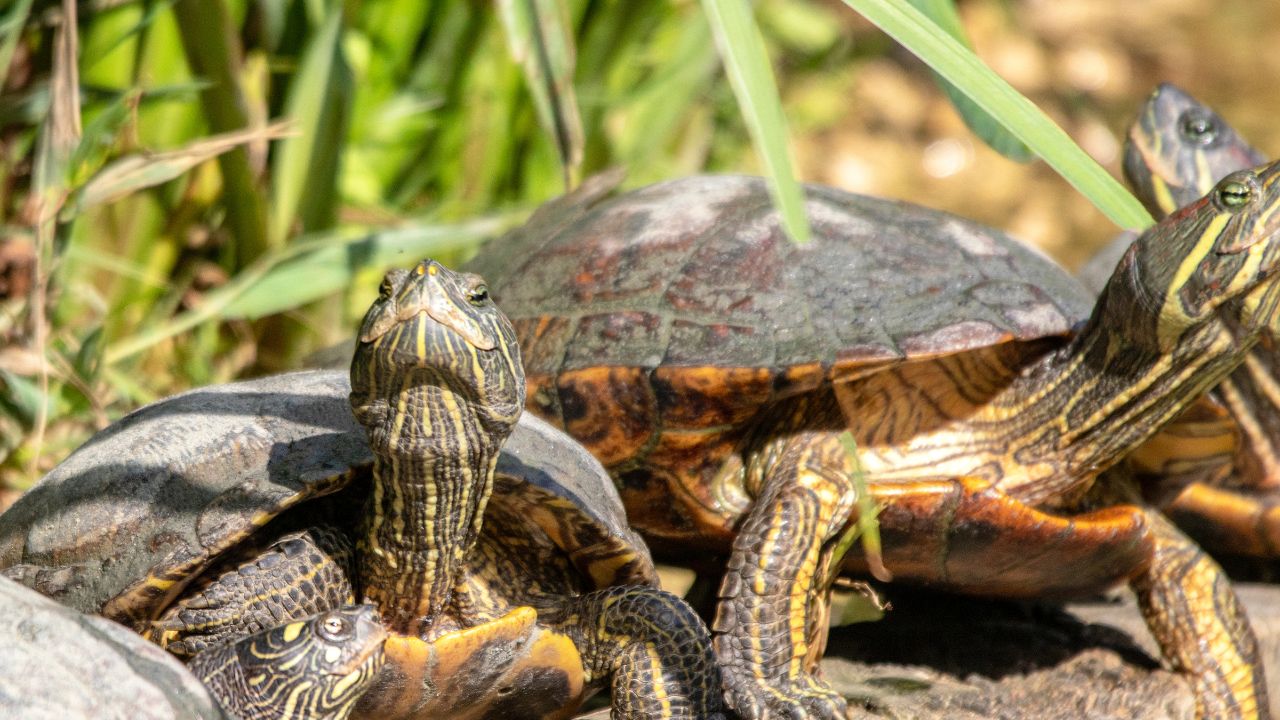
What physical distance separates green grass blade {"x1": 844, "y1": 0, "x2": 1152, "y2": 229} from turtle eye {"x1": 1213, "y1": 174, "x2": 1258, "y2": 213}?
1053mm

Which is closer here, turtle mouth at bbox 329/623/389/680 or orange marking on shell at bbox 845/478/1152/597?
turtle mouth at bbox 329/623/389/680

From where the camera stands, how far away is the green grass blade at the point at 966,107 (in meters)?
1.66

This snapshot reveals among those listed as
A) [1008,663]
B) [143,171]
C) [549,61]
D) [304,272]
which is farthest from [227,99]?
[1008,663]

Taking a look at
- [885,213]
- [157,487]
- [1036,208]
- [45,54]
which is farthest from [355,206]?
[1036,208]

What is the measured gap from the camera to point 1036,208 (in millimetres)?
7027

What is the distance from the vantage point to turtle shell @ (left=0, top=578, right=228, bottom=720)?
1.53 m

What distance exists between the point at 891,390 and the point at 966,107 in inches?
32.9

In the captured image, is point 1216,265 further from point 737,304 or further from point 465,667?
point 465,667

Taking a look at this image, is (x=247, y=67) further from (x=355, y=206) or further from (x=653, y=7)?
(x=653, y=7)

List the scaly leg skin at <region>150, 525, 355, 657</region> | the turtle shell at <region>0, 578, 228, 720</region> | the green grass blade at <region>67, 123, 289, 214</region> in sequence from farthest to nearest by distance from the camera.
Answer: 1. the green grass blade at <region>67, 123, 289, 214</region>
2. the scaly leg skin at <region>150, 525, 355, 657</region>
3. the turtle shell at <region>0, 578, 228, 720</region>

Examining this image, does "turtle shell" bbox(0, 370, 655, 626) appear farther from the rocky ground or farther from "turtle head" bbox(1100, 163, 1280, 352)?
"turtle head" bbox(1100, 163, 1280, 352)

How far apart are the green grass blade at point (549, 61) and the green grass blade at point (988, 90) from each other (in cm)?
69

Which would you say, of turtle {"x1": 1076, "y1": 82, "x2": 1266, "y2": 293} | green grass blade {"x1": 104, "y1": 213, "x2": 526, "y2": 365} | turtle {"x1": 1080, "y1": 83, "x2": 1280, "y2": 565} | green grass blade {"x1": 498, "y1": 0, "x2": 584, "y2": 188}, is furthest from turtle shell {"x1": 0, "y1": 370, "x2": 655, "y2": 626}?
turtle {"x1": 1076, "y1": 82, "x2": 1266, "y2": 293}

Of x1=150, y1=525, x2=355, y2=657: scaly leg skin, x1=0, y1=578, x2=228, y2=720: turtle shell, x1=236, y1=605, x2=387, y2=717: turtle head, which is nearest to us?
x1=0, y1=578, x2=228, y2=720: turtle shell
